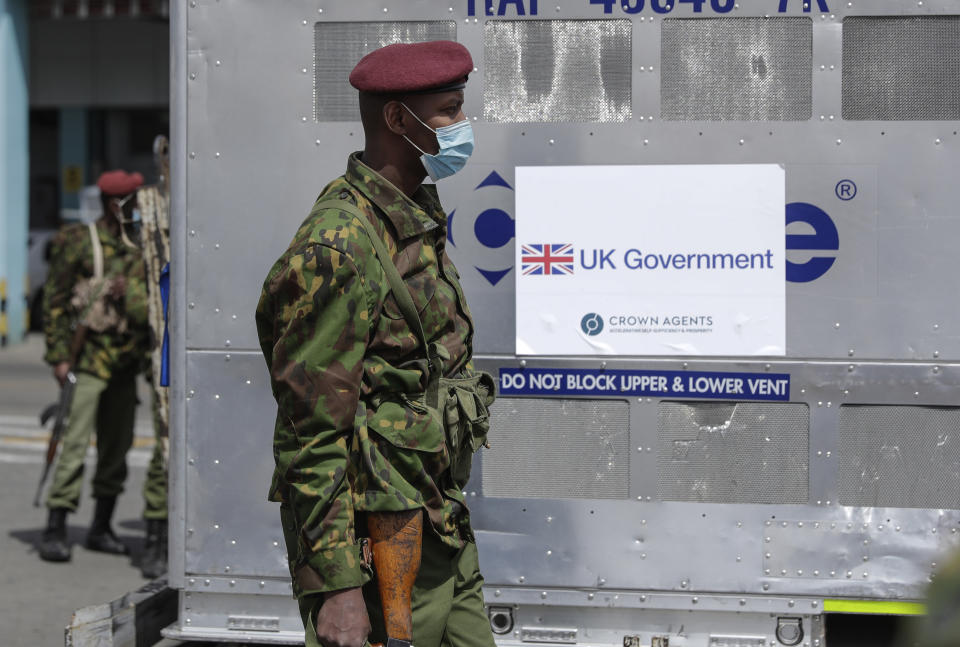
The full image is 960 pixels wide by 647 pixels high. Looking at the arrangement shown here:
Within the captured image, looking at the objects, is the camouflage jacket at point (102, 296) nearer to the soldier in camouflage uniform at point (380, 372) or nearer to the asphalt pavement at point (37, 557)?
the asphalt pavement at point (37, 557)

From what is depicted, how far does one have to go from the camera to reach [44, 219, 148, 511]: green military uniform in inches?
278

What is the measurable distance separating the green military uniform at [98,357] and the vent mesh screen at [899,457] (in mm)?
4112

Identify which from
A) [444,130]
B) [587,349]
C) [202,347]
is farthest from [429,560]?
[202,347]

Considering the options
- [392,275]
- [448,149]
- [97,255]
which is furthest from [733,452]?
[97,255]

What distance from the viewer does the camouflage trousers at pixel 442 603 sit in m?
2.86

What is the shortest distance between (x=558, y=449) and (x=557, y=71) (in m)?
1.32

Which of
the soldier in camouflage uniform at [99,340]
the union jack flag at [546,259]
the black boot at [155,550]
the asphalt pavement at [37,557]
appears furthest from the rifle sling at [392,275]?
the black boot at [155,550]

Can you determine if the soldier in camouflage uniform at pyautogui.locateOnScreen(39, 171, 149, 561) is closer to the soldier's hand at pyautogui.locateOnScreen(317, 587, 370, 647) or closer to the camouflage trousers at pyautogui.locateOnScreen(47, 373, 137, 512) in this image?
the camouflage trousers at pyautogui.locateOnScreen(47, 373, 137, 512)

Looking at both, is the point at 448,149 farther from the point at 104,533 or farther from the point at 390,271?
the point at 104,533

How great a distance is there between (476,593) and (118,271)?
464 centimetres

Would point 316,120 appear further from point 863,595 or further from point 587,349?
point 863,595

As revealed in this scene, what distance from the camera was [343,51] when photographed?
4.46m

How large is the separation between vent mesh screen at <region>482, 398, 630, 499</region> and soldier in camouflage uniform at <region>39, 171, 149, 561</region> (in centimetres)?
320

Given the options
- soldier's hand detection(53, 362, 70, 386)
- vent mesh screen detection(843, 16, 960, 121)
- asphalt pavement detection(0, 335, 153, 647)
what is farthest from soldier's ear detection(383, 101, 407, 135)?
soldier's hand detection(53, 362, 70, 386)
